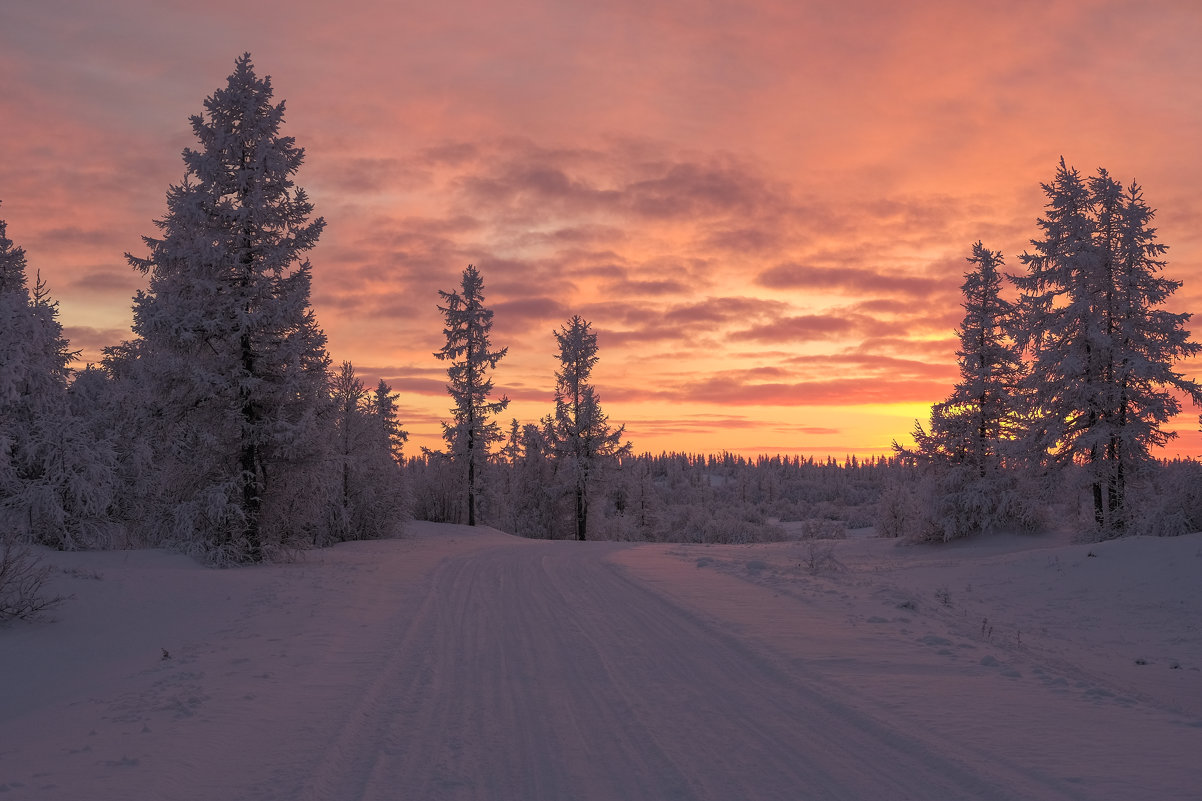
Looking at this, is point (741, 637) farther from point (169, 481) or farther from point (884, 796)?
point (169, 481)

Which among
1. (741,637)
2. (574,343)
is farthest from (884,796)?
(574,343)

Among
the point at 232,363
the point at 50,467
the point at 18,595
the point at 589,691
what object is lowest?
the point at 589,691

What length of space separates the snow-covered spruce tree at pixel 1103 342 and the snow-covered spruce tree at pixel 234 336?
26.2 m

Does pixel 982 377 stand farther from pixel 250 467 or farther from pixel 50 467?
pixel 50 467

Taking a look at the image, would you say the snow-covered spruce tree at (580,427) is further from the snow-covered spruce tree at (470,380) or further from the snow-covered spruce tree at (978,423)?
the snow-covered spruce tree at (978,423)

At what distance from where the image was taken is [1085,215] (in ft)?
90.3

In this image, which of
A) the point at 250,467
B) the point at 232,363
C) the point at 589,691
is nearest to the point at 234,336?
the point at 232,363

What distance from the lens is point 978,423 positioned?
104 feet

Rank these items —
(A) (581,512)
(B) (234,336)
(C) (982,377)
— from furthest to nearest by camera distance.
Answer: (A) (581,512)
(C) (982,377)
(B) (234,336)

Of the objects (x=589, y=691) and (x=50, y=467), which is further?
(x=50, y=467)

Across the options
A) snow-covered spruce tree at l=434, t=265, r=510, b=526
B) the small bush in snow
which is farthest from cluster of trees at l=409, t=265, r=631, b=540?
the small bush in snow

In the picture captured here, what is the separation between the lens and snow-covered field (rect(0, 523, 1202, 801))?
18.1 feet

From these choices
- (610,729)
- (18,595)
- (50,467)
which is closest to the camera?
(610,729)

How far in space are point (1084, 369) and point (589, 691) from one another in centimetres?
2659
